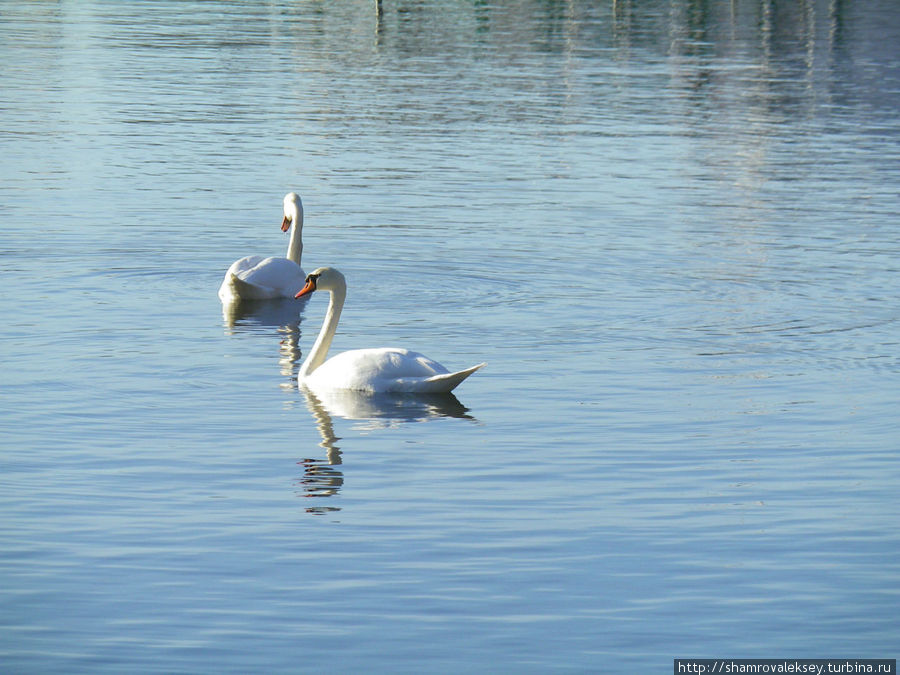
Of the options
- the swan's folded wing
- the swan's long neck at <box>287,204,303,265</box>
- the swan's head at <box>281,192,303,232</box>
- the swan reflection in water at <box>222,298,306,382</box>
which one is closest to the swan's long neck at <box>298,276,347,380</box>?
the swan reflection in water at <box>222,298,306,382</box>

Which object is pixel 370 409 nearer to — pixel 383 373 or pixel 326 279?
pixel 383 373

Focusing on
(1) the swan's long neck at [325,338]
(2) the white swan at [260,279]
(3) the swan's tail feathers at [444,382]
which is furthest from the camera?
(2) the white swan at [260,279]

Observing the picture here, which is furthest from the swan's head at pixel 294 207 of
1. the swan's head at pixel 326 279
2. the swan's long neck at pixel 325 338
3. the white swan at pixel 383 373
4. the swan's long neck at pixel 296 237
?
the white swan at pixel 383 373

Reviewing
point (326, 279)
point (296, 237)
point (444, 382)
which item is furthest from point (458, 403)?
point (296, 237)

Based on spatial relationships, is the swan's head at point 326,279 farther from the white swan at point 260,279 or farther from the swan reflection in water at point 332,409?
the white swan at point 260,279

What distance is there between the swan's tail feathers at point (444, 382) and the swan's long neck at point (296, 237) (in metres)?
7.58

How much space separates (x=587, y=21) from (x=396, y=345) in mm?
67200

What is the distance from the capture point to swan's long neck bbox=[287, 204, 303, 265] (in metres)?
24.5

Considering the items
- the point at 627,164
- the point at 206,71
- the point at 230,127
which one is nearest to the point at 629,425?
the point at 627,164

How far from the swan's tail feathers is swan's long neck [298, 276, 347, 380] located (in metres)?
1.42

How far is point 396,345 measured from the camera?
19.6 meters

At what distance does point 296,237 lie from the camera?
80.3 ft

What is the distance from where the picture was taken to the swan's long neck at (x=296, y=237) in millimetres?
24469

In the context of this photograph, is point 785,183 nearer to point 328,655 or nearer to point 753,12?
point 328,655
